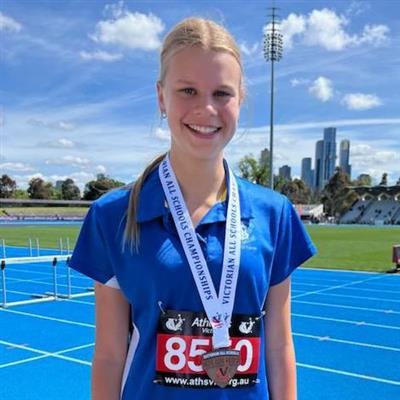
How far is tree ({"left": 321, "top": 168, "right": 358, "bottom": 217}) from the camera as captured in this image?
346 feet

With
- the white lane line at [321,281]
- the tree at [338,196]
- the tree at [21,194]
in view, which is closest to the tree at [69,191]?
the tree at [21,194]

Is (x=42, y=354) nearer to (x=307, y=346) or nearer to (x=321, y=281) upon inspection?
(x=307, y=346)

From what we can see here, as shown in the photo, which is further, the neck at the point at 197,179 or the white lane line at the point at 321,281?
the white lane line at the point at 321,281

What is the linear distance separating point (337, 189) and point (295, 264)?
371ft

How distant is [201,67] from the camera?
5.53ft

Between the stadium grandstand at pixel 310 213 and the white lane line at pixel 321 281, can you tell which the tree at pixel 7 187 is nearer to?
the stadium grandstand at pixel 310 213

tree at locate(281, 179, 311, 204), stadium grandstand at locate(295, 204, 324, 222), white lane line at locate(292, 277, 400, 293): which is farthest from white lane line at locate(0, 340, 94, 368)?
Result: tree at locate(281, 179, 311, 204)

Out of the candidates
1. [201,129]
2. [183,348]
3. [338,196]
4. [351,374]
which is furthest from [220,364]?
[338,196]

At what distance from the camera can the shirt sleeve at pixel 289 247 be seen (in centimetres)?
183

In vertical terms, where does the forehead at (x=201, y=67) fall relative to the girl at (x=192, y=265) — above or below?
above

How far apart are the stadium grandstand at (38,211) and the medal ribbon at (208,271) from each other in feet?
217

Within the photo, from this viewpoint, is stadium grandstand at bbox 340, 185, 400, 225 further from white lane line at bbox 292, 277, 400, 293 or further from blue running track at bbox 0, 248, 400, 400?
blue running track at bbox 0, 248, 400, 400

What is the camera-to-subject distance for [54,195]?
115062 mm

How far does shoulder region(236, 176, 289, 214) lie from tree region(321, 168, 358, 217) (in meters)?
104
